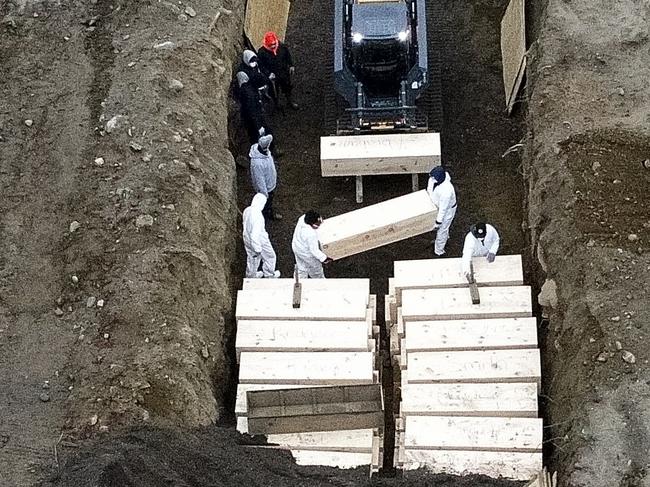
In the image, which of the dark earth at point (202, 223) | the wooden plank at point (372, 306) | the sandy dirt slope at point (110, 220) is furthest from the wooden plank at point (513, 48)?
the wooden plank at point (372, 306)

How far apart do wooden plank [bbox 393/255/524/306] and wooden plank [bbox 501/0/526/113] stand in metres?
3.83

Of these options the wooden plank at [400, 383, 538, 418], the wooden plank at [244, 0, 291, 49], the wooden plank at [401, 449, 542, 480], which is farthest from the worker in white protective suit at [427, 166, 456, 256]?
the wooden plank at [244, 0, 291, 49]

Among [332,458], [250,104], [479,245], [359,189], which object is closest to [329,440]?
[332,458]

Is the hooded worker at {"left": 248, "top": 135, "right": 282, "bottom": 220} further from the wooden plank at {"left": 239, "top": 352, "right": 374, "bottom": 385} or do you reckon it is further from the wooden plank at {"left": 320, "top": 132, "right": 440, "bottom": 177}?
the wooden plank at {"left": 239, "top": 352, "right": 374, "bottom": 385}

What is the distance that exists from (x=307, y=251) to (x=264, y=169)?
5.17 feet

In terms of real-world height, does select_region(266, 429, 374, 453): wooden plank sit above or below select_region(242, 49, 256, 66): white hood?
below

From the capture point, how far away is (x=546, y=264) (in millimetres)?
9844

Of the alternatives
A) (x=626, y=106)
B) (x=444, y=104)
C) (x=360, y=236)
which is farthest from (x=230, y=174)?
(x=626, y=106)

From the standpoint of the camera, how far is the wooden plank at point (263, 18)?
13219 mm

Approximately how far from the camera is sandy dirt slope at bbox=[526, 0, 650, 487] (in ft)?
26.1

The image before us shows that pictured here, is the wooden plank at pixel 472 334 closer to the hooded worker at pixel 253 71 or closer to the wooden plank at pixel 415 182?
the wooden plank at pixel 415 182

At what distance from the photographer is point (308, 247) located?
1017 cm

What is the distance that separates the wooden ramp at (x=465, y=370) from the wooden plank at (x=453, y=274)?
0.01 m

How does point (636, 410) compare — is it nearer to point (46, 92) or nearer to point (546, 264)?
point (546, 264)
